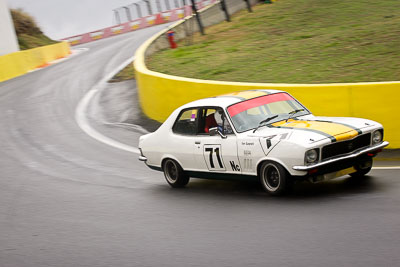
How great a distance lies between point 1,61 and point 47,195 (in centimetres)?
1985

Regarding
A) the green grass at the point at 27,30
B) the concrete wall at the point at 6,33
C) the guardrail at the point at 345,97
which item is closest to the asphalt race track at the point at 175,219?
the guardrail at the point at 345,97

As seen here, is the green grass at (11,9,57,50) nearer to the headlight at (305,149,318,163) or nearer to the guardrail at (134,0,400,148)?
the guardrail at (134,0,400,148)

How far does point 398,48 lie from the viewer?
50.5ft

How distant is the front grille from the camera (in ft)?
24.2

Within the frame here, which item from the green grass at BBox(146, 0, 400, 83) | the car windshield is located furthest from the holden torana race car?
the green grass at BBox(146, 0, 400, 83)

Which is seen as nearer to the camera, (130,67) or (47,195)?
(47,195)

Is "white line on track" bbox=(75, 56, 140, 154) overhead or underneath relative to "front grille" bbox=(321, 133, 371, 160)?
underneath

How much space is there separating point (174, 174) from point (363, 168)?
2.96 m

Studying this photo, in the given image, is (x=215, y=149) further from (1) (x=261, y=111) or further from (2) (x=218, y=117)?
(1) (x=261, y=111)

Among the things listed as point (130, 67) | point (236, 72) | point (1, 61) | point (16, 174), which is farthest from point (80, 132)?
point (1, 61)

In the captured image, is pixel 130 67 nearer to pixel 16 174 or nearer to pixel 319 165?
pixel 16 174

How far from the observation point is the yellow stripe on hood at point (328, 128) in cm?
745

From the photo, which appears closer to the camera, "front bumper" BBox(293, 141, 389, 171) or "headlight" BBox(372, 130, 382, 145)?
"front bumper" BBox(293, 141, 389, 171)

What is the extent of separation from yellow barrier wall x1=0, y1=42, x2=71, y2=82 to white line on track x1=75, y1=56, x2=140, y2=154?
5.96 m
